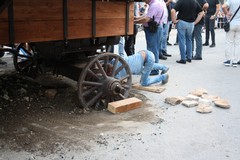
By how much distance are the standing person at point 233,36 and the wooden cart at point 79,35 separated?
4339 millimetres

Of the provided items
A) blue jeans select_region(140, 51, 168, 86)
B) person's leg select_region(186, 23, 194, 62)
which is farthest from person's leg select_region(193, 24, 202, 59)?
blue jeans select_region(140, 51, 168, 86)

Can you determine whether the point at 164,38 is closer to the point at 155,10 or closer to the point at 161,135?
the point at 155,10

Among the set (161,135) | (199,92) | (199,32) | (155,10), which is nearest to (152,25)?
(155,10)

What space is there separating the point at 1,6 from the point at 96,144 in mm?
1835

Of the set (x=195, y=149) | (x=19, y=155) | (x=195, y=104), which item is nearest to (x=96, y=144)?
(x=19, y=155)

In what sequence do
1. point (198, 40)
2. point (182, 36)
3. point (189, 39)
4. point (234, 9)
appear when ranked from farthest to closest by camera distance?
point (198, 40)
point (189, 39)
point (182, 36)
point (234, 9)

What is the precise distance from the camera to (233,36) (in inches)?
346

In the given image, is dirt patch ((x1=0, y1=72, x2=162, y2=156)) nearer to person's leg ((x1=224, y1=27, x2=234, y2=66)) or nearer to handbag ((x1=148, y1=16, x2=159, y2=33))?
handbag ((x1=148, y1=16, x2=159, y2=33))

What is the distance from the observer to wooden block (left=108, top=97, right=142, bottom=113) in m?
4.82

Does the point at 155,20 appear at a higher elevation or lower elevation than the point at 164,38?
higher

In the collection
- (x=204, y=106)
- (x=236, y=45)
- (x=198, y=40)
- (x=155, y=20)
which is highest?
(x=155, y=20)

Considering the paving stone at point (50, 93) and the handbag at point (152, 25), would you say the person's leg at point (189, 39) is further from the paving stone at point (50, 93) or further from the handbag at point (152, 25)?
the paving stone at point (50, 93)

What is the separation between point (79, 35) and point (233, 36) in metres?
5.63

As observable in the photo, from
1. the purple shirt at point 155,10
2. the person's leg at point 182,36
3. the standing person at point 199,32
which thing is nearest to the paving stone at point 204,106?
the purple shirt at point 155,10
